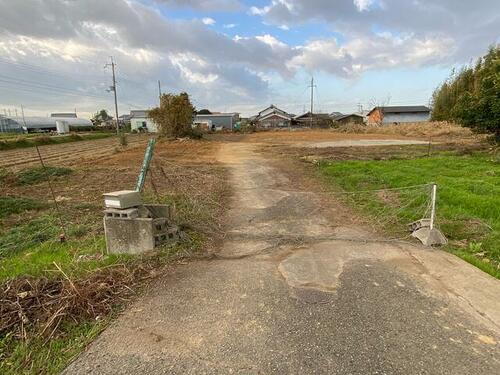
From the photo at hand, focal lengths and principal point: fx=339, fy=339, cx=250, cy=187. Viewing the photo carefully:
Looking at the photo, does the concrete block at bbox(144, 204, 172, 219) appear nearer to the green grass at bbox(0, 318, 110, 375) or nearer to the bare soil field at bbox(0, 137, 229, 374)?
the bare soil field at bbox(0, 137, 229, 374)

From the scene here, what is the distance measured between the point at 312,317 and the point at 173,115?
106 feet

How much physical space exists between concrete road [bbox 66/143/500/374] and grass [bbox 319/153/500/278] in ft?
2.72

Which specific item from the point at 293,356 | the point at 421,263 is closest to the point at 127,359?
the point at 293,356

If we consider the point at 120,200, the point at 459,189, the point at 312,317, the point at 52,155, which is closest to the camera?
the point at 312,317

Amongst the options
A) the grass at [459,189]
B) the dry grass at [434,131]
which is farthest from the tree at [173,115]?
the dry grass at [434,131]

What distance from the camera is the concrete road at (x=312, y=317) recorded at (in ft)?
8.60

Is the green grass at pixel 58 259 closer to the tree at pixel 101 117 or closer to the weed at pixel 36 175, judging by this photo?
the weed at pixel 36 175

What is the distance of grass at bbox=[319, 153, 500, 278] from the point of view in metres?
5.15

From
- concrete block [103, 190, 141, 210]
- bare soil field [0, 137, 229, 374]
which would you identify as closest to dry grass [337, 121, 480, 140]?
bare soil field [0, 137, 229, 374]

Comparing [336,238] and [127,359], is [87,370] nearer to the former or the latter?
[127,359]

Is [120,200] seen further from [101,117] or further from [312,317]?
[101,117]

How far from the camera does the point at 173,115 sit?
1316 inches

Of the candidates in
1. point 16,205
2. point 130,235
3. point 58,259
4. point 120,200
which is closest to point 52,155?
point 16,205

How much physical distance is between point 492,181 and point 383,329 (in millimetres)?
8668
